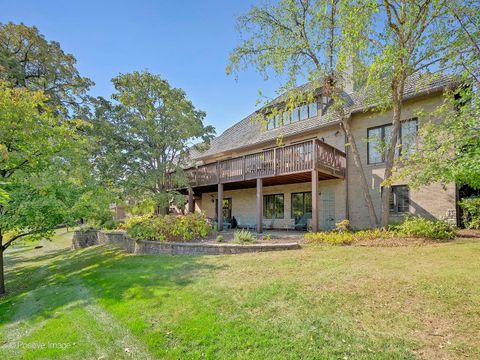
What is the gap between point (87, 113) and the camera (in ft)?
62.0

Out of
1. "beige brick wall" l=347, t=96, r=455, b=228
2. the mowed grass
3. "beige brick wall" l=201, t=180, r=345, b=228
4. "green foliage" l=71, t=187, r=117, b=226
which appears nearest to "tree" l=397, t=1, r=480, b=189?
the mowed grass

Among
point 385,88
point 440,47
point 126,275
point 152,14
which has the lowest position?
point 126,275

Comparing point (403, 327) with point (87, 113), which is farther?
point (87, 113)

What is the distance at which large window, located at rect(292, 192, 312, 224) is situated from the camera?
1571 cm

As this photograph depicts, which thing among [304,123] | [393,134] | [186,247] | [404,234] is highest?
[304,123]

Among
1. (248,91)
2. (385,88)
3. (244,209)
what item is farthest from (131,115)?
(385,88)

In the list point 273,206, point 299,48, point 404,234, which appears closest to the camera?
point 404,234

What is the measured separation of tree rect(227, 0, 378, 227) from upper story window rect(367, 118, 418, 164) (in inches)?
49.5

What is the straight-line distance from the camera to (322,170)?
12.5 m

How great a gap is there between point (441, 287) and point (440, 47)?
9653mm

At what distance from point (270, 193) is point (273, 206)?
36.2 inches

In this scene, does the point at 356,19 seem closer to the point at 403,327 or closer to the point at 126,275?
the point at 403,327

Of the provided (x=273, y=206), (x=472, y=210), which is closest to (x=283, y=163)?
(x=273, y=206)

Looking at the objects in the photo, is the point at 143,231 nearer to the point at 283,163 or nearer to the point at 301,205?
the point at 283,163
